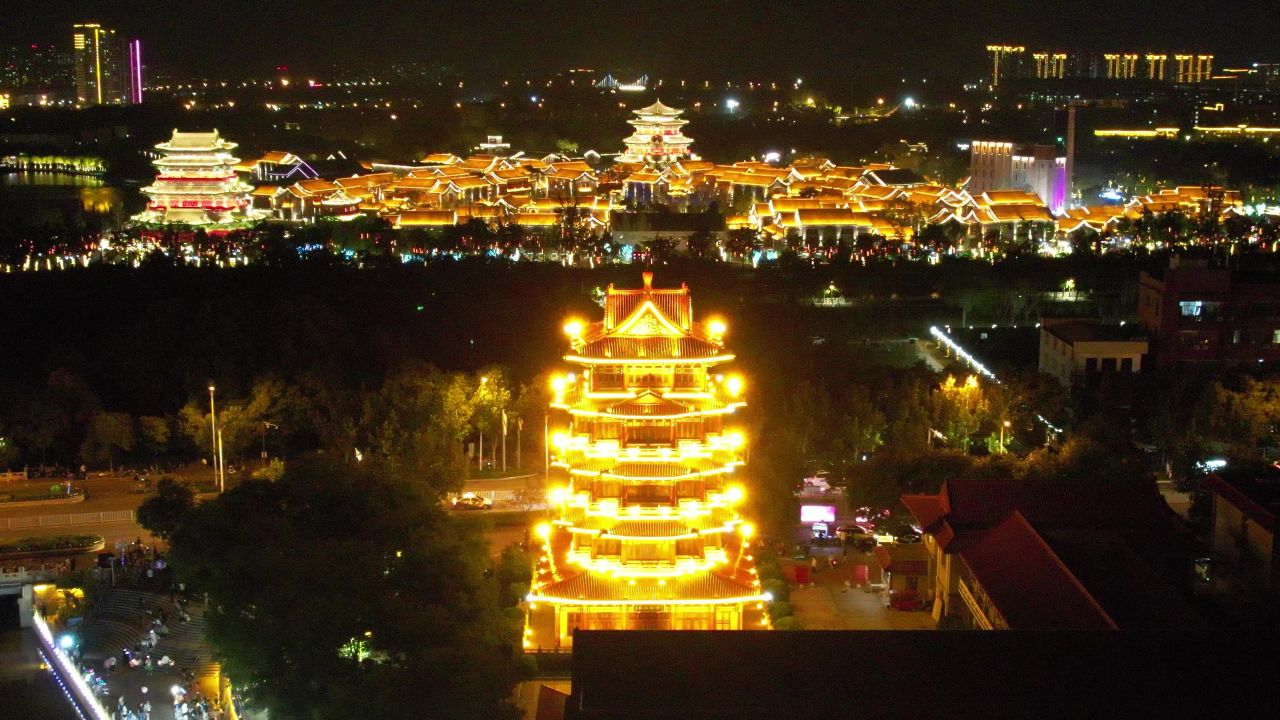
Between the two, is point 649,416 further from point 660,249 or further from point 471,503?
point 660,249

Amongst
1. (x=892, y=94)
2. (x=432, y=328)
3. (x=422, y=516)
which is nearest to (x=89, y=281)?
(x=432, y=328)

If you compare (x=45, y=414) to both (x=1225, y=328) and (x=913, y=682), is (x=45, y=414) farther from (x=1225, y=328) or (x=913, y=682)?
(x=1225, y=328)

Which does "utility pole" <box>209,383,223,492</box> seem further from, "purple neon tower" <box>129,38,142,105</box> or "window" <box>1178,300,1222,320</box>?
"purple neon tower" <box>129,38,142,105</box>

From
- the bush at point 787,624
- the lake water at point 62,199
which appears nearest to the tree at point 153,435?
the bush at point 787,624

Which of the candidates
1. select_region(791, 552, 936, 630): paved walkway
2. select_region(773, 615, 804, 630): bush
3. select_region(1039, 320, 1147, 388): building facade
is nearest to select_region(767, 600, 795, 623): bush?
select_region(773, 615, 804, 630): bush

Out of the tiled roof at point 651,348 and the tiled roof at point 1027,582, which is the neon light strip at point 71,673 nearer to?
the tiled roof at point 651,348
